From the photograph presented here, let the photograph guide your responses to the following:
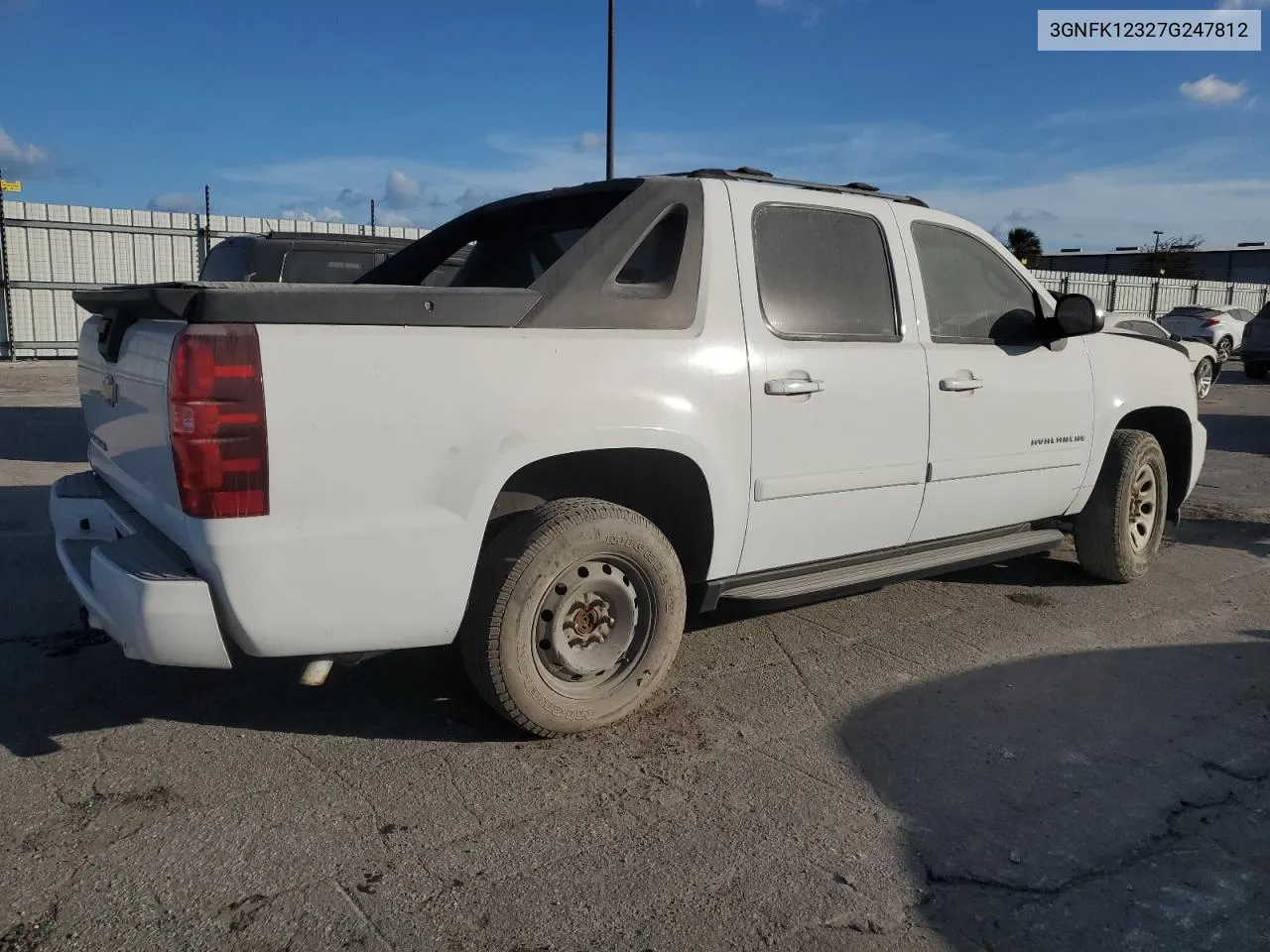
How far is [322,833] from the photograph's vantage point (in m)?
2.90

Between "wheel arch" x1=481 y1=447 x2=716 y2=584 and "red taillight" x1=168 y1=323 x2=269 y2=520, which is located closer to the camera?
"red taillight" x1=168 y1=323 x2=269 y2=520

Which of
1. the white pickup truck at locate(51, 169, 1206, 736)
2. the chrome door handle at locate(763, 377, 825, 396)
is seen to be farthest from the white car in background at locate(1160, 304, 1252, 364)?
the chrome door handle at locate(763, 377, 825, 396)

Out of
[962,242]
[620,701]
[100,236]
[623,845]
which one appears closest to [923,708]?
[620,701]

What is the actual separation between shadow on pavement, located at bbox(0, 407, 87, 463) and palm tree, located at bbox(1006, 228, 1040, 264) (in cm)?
4631

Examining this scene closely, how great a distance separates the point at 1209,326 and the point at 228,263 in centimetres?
2474

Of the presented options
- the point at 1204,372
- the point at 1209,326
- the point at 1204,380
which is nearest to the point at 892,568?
the point at 1204,380

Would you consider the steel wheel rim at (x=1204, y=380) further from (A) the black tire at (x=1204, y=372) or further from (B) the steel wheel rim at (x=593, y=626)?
(B) the steel wheel rim at (x=593, y=626)

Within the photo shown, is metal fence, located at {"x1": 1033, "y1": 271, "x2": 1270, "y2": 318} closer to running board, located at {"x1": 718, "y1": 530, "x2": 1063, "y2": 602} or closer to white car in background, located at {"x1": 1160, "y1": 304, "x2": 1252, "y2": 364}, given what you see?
white car in background, located at {"x1": 1160, "y1": 304, "x2": 1252, "y2": 364}

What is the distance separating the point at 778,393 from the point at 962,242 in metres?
1.53

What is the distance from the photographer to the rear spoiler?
110 inches

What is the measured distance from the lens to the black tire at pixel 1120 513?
5359 mm

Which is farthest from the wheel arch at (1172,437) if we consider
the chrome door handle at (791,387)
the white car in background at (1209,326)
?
the white car in background at (1209,326)

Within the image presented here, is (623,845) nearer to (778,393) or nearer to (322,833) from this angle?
(322,833)

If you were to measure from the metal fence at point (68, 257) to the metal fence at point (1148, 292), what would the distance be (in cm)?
2405
